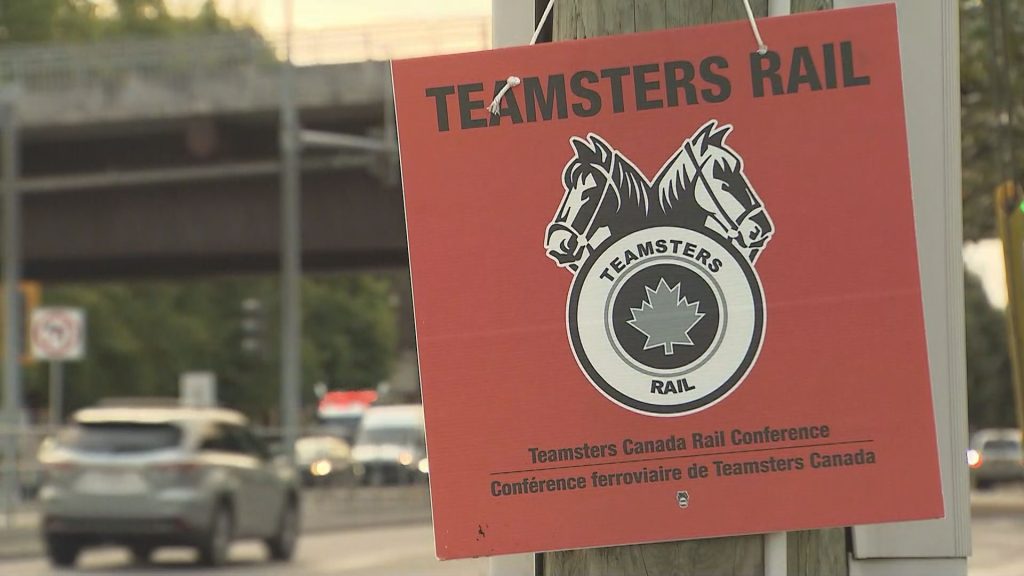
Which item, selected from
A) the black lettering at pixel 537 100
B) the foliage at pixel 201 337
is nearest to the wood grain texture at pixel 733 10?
the black lettering at pixel 537 100

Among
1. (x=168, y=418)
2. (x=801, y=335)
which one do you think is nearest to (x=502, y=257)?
(x=801, y=335)

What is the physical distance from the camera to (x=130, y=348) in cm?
6444

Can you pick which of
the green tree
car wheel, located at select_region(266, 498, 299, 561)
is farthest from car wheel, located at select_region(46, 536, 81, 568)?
the green tree

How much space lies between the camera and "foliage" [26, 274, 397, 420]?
210 feet

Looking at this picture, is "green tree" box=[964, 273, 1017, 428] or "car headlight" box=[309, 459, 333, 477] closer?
"car headlight" box=[309, 459, 333, 477]

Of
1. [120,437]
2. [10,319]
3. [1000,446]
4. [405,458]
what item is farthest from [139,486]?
[1000,446]

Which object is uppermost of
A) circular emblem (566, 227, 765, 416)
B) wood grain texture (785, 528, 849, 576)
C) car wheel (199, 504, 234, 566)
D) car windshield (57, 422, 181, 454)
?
circular emblem (566, 227, 765, 416)

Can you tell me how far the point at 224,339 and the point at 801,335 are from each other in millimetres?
68614

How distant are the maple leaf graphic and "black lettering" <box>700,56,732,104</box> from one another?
22cm

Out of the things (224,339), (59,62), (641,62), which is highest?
(59,62)

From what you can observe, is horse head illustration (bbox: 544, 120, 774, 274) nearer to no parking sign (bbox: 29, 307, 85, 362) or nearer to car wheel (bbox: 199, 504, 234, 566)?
car wheel (bbox: 199, 504, 234, 566)

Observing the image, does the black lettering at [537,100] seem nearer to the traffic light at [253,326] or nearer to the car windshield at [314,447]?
the traffic light at [253,326]

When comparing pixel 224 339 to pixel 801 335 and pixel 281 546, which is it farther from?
pixel 801 335

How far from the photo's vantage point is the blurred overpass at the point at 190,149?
36688 millimetres
